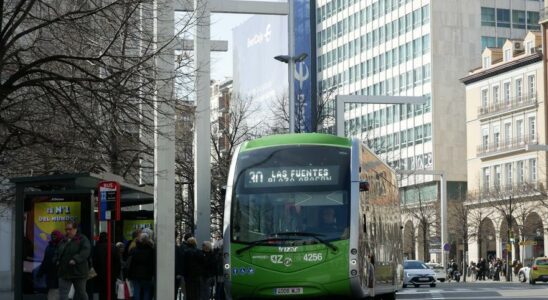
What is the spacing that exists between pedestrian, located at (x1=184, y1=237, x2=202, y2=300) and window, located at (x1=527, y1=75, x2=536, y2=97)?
72.5 metres

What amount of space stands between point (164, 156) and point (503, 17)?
96.5 metres

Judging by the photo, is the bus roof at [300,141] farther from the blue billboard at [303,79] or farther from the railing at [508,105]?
the railing at [508,105]

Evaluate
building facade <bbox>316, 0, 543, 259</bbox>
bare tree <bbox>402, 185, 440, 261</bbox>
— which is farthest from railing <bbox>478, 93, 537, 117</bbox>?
bare tree <bbox>402, 185, 440, 261</bbox>

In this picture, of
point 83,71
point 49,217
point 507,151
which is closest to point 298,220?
point 49,217

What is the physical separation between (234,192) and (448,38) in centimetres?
9123

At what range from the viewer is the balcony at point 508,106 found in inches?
3871

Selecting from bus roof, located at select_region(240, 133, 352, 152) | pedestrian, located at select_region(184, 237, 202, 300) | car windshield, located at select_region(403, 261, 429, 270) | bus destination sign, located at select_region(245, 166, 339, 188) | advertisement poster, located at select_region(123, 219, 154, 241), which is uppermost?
bus roof, located at select_region(240, 133, 352, 152)

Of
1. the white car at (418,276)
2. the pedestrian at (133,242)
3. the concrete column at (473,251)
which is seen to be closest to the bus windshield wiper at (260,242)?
the pedestrian at (133,242)

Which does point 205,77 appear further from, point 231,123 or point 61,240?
point 231,123

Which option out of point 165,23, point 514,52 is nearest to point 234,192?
point 165,23

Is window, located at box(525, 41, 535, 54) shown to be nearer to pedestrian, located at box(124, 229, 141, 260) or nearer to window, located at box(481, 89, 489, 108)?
window, located at box(481, 89, 489, 108)

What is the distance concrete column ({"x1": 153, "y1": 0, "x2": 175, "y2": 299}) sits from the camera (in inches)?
925

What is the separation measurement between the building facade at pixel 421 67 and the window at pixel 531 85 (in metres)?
15.1

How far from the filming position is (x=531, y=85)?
98875 mm
